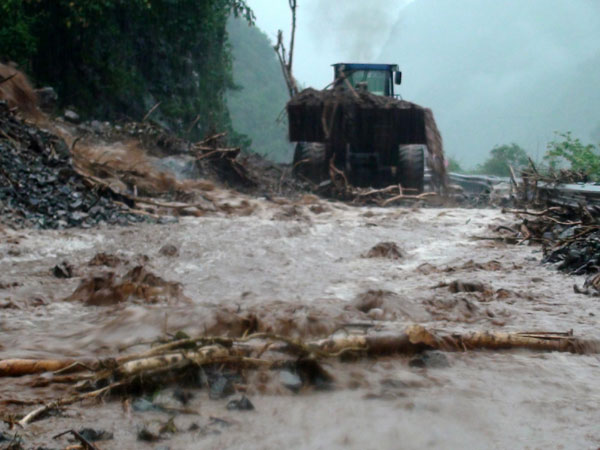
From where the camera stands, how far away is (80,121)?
12.7m

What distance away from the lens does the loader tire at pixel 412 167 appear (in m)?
11.8

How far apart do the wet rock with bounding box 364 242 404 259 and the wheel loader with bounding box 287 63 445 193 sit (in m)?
5.79

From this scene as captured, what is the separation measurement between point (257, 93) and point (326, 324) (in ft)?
184

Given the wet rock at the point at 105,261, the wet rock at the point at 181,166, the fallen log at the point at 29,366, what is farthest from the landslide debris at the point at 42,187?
the fallen log at the point at 29,366

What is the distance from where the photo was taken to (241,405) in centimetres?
190

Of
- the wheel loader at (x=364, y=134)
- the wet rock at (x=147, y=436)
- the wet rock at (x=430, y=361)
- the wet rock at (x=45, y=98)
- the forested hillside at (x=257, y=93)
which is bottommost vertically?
the wet rock at (x=147, y=436)

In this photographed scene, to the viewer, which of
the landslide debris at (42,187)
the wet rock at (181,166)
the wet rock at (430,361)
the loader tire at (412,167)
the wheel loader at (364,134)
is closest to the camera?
the wet rock at (430,361)

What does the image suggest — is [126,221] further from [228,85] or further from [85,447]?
[228,85]

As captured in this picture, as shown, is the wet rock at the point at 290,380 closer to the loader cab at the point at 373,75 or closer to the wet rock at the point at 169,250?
the wet rock at the point at 169,250

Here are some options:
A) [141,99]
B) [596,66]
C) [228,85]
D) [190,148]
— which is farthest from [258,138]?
[596,66]

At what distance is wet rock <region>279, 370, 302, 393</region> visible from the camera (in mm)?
2078

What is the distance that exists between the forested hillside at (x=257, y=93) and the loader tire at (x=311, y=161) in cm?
3462

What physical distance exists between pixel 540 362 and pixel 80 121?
481 inches

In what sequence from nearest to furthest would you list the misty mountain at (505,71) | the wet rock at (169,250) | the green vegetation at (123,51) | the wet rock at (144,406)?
the wet rock at (144,406) → the wet rock at (169,250) → the green vegetation at (123,51) → the misty mountain at (505,71)
